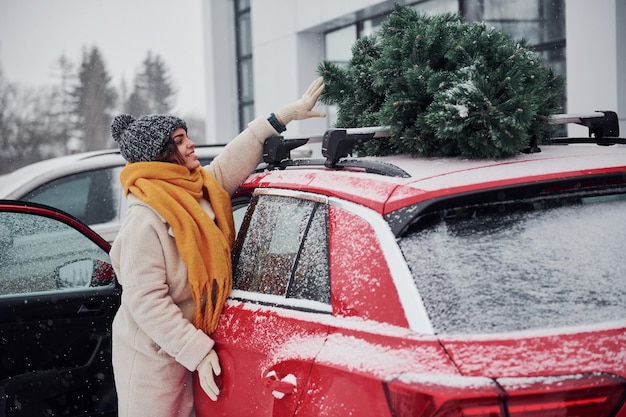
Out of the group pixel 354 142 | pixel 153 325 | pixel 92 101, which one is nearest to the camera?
pixel 354 142

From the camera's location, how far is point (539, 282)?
1957 mm

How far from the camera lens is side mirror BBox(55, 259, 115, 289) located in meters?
3.88

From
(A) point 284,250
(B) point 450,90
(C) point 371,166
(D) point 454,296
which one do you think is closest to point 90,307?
(A) point 284,250

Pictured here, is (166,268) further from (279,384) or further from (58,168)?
(58,168)

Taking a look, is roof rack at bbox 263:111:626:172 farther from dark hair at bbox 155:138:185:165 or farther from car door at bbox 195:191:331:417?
dark hair at bbox 155:138:185:165

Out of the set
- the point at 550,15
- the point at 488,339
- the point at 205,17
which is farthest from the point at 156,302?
the point at 205,17

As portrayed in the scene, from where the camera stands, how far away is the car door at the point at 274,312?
7.55 ft

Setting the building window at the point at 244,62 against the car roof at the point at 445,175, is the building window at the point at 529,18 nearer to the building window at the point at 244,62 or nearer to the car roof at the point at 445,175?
the car roof at the point at 445,175

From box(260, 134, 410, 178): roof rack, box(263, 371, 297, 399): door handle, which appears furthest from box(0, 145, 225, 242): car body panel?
box(263, 371, 297, 399): door handle

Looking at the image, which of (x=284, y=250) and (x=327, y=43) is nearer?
(x=284, y=250)

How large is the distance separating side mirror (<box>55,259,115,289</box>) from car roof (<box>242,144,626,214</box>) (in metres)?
1.49

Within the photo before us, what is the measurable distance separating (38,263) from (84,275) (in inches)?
9.2

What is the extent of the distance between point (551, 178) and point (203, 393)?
4.93 ft

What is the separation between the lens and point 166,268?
2926 mm
